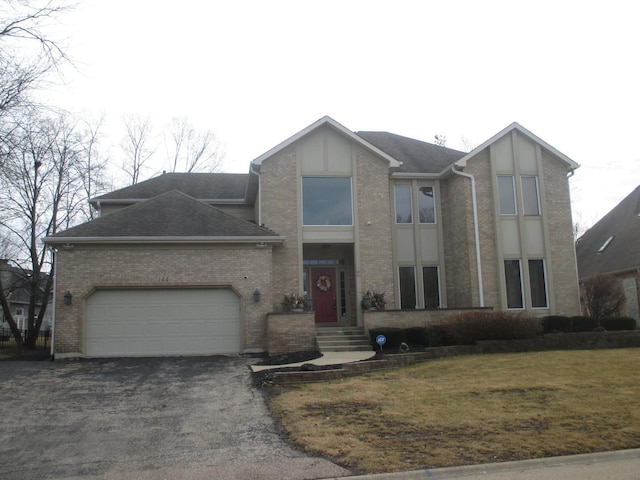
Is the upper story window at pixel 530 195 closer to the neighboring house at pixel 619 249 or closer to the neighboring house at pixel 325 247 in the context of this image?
the neighboring house at pixel 325 247

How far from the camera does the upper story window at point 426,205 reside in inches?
824

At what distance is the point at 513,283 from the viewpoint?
19.4m

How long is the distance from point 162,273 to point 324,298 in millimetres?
6211

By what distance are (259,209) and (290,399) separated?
9812 mm

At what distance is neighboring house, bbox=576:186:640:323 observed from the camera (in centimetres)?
2444

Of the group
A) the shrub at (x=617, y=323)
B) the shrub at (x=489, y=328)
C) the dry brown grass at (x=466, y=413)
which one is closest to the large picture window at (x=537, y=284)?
the shrub at (x=617, y=323)

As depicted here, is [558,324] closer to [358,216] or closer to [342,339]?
[342,339]

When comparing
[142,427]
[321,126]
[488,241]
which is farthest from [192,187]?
[142,427]

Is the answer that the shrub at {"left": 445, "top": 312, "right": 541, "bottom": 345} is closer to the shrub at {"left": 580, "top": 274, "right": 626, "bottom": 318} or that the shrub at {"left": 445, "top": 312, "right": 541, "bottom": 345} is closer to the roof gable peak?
the shrub at {"left": 580, "top": 274, "right": 626, "bottom": 318}

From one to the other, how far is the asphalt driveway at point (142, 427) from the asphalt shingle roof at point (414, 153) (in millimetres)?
11077

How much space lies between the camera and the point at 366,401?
32.2 ft

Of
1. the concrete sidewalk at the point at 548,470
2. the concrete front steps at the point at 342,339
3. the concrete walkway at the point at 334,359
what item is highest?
the concrete front steps at the point at 342,339

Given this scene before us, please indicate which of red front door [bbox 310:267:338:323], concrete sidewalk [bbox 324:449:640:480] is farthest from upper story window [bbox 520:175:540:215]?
concrete sidewalk [bbox 324:449:640:480]

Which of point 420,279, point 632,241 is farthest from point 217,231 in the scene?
point 632,241
